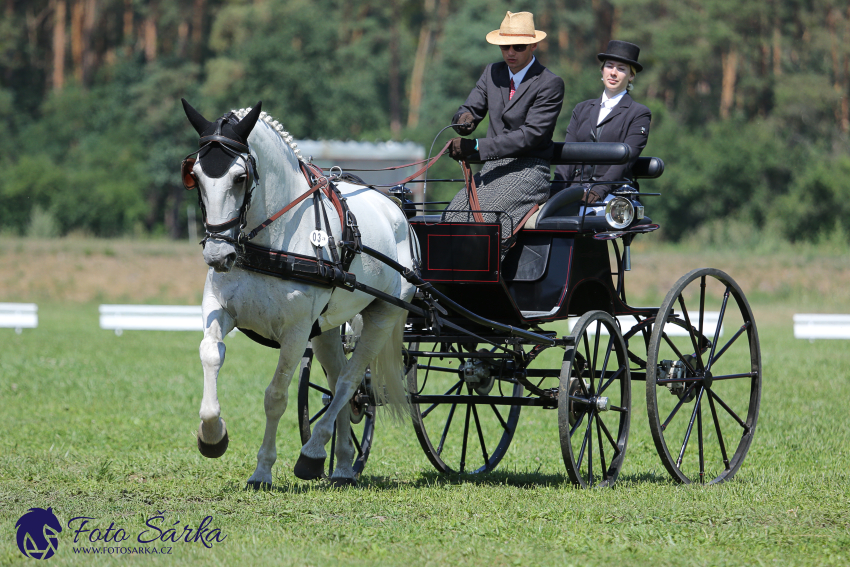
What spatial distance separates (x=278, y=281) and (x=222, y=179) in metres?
0.68

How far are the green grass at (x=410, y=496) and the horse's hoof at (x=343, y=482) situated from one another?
0.10 m

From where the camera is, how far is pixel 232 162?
18.5 ft

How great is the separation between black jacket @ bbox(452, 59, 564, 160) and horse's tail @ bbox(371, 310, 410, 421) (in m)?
1.35

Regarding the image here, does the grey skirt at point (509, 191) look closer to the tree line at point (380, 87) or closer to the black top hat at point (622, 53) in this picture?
the black top hat at point (622, 53)

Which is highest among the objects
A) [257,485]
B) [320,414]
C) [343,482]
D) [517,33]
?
[517,33]

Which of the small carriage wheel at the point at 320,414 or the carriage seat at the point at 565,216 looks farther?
the small carriage wheel at the point at 320,414

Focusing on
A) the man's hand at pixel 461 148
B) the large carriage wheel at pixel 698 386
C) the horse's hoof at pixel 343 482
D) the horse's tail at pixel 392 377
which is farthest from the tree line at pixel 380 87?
the horse's hoof at pixel 343 482

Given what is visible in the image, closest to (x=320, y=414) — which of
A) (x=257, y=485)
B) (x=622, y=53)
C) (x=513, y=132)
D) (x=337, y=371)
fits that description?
(x=337, y=371)

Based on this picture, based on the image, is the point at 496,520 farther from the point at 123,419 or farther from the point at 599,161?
the point at 123,419

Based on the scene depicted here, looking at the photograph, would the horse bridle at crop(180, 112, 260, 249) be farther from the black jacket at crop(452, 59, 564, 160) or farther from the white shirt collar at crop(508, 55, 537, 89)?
Answer: the white shirt collar at crop(508, 55, 537, 89)

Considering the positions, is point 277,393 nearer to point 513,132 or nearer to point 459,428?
point 513,132

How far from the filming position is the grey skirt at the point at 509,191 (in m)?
7.28

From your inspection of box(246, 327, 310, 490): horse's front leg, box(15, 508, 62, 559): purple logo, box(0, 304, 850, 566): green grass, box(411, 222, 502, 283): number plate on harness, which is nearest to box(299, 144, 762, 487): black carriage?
box(411, 222, 502, 283): number plate on harness

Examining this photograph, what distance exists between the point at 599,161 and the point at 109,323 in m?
16.4
